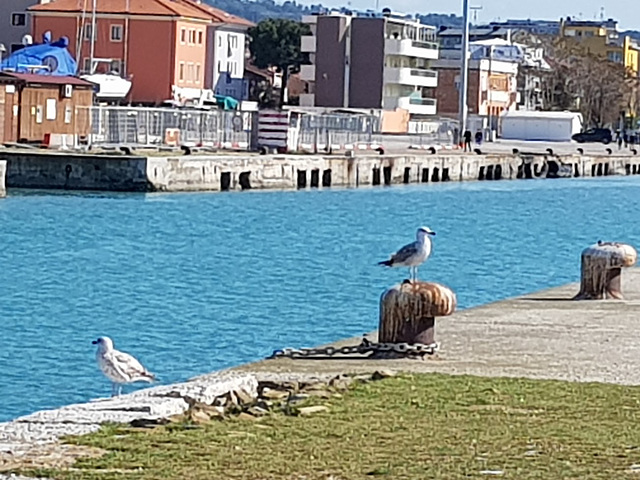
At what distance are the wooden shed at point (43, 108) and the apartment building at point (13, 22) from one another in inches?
1997

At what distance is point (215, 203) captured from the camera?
170 feet

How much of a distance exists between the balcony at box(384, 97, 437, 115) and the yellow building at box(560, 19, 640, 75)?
192 feet

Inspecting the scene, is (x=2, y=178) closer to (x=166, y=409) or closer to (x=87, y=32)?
(x=166, y=409)

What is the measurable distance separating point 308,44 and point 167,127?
53.6 metres

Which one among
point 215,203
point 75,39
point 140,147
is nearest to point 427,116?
point 75,39

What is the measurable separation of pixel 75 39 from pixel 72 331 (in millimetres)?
79600

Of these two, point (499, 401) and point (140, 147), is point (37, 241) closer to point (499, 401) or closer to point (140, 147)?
point (140, 147)

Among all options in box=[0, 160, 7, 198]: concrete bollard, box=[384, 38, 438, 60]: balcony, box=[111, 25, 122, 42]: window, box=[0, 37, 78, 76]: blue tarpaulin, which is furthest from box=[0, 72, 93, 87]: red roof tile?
box=[384, 38, 438, 60]: balcony

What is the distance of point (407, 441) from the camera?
1066 centimetres

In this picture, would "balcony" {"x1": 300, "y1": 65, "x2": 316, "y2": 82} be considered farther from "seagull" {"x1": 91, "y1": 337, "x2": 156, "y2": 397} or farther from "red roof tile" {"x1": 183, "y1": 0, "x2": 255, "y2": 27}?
"seagull" {"x1": 91, "y1": 337, "x2": 156, "y2": 397}

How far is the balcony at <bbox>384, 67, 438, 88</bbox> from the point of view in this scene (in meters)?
115

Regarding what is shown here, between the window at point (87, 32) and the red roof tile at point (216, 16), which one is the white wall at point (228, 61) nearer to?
the red roof tile at point (216, 16)

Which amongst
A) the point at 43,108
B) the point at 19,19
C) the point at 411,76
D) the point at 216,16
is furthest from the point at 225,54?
the point at 43,108

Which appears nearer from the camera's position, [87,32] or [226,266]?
[226,266]
